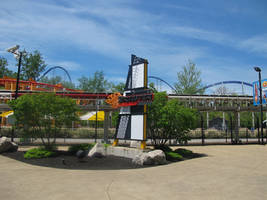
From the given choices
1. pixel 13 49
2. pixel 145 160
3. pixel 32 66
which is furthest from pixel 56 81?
pixel 145 160

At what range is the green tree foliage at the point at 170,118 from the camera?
1570 centimetres

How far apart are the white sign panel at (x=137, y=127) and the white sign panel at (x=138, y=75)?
2276 mm

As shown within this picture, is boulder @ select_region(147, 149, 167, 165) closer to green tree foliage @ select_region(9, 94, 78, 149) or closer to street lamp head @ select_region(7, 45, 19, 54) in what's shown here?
green tree foliage @ select_region(9, 94, 78, 149)

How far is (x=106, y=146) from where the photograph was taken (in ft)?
57.6

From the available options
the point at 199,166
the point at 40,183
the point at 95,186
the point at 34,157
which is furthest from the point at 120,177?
the point at 34,157

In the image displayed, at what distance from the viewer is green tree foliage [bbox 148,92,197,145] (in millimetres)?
15703

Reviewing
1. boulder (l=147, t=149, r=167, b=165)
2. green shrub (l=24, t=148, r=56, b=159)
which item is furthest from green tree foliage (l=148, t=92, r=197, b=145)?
green shrub (l=24, t=148, r=56, b=159)

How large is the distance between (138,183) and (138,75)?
9564 mm

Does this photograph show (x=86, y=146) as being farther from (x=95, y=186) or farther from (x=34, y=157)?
(x=95, y=186)

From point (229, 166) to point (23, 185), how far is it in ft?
31.2

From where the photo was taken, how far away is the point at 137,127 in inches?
620

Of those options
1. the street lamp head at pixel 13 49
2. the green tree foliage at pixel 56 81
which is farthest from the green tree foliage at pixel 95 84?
the street lamp head at pixel 13 49

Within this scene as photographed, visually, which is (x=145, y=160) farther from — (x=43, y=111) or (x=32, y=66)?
(x=32, y=66)

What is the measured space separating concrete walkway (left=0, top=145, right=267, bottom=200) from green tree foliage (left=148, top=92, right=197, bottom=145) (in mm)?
4300
